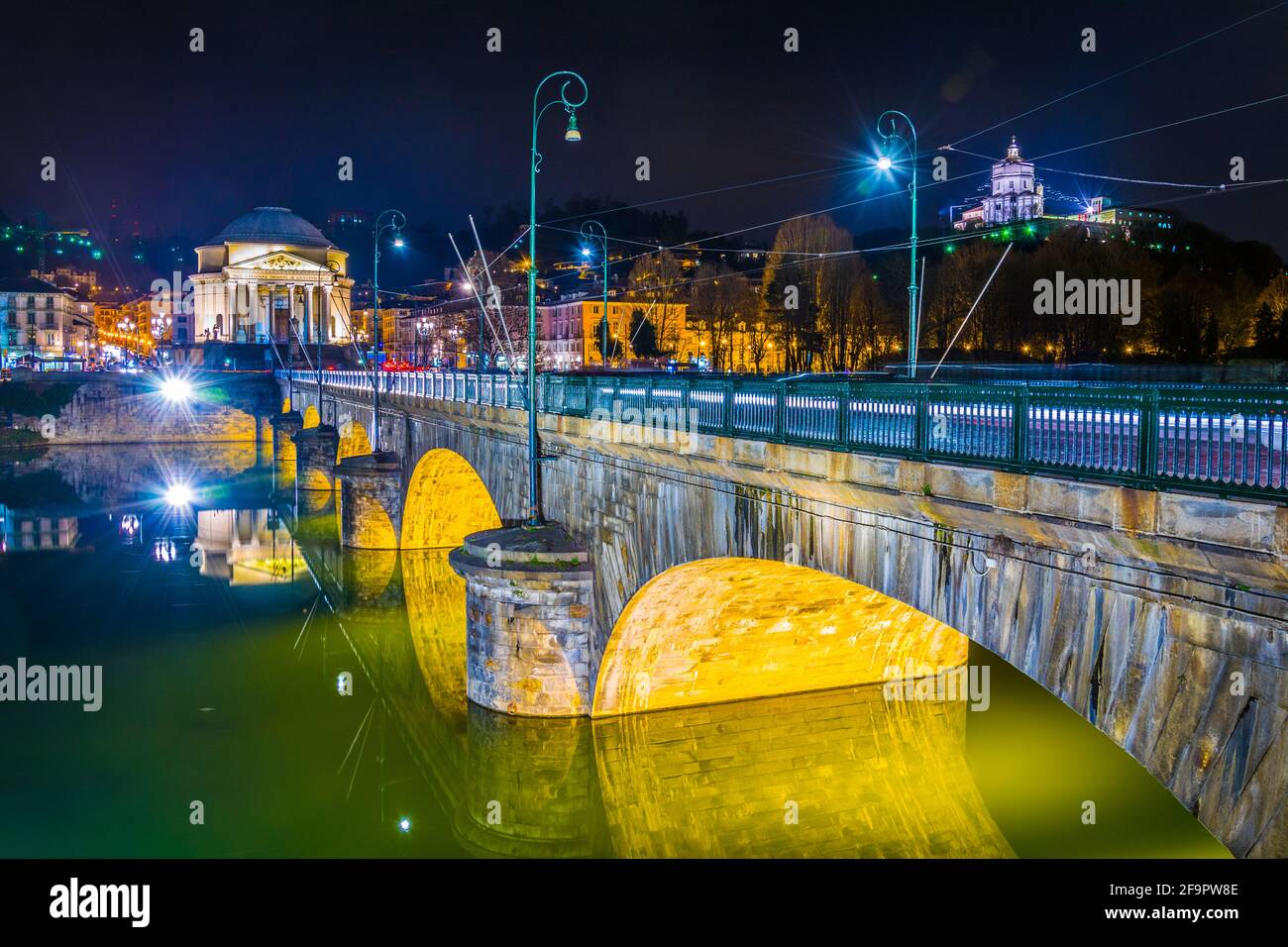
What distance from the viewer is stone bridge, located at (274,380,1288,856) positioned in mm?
6891

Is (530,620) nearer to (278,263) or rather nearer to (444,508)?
(444,508)

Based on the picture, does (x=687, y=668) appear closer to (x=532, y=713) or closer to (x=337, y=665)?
(x=532, y=713)

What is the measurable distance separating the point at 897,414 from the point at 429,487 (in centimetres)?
2993

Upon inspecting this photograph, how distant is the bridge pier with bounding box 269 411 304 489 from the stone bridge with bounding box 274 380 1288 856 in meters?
40.8

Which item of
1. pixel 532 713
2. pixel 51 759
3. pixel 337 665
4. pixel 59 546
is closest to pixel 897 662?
pixel 532 713

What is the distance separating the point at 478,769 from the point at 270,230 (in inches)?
4943

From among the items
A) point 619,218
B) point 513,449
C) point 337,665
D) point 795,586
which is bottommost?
point 337,665

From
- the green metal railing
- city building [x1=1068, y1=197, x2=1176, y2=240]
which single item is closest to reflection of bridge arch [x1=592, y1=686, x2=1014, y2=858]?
the green metal railing

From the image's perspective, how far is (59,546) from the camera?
4181cm

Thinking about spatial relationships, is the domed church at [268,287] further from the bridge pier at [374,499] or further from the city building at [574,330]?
the bridge pier at [374,499]

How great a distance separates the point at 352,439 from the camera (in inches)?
2119

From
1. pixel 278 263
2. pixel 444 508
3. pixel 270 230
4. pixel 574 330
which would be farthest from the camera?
pixel 270 230

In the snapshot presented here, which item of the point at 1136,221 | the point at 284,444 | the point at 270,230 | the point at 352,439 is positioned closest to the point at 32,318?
the point at 270,230

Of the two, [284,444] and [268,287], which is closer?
[284,444]
